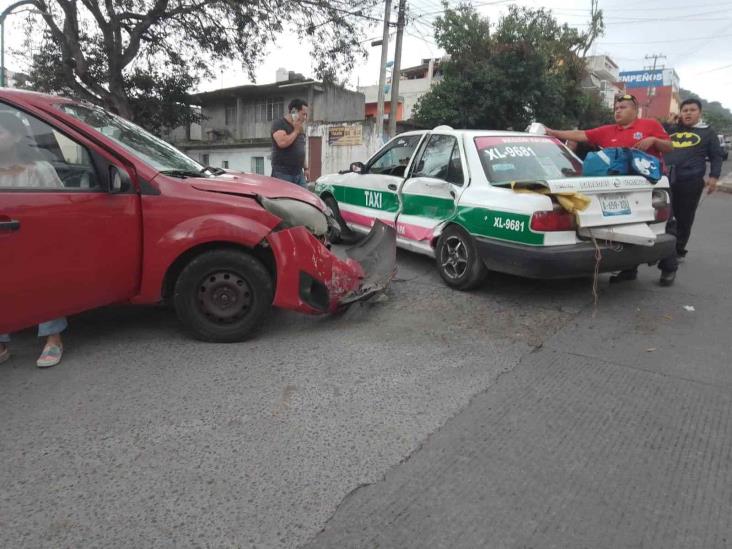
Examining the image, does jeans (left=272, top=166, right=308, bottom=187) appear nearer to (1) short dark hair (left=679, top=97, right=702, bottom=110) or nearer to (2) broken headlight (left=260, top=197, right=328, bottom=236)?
(2) broken headlight (left=260, top=197, right=328, bottom=236)

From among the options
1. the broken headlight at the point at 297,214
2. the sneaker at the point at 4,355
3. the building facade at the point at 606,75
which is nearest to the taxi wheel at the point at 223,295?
the broken headlight at the point at 297,214

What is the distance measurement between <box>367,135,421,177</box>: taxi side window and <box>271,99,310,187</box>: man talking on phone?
3.20 ft

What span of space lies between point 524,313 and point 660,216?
1665 millimetres

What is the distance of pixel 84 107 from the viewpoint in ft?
12.3

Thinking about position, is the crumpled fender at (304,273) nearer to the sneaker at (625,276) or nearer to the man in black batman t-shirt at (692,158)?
the sneaker at (625,276)

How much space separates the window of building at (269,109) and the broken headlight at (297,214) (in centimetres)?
2838

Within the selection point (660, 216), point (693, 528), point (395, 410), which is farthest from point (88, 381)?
point (660, 216)

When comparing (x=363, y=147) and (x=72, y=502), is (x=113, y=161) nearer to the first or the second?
(x=72, y=502)

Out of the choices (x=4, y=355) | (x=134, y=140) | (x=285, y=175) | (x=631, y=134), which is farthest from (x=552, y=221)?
(x=4, y=355)

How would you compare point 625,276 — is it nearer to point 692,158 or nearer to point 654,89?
point 692,158

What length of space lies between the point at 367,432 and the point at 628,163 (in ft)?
11.7

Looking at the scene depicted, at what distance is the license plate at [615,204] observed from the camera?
14.4ft

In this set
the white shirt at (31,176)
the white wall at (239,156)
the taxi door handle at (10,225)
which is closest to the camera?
the taxi door handle at (10,225)

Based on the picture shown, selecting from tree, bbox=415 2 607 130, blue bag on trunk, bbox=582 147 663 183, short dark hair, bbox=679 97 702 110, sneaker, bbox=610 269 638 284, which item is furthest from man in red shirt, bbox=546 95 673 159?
tree, bbox=415 2 607 130
